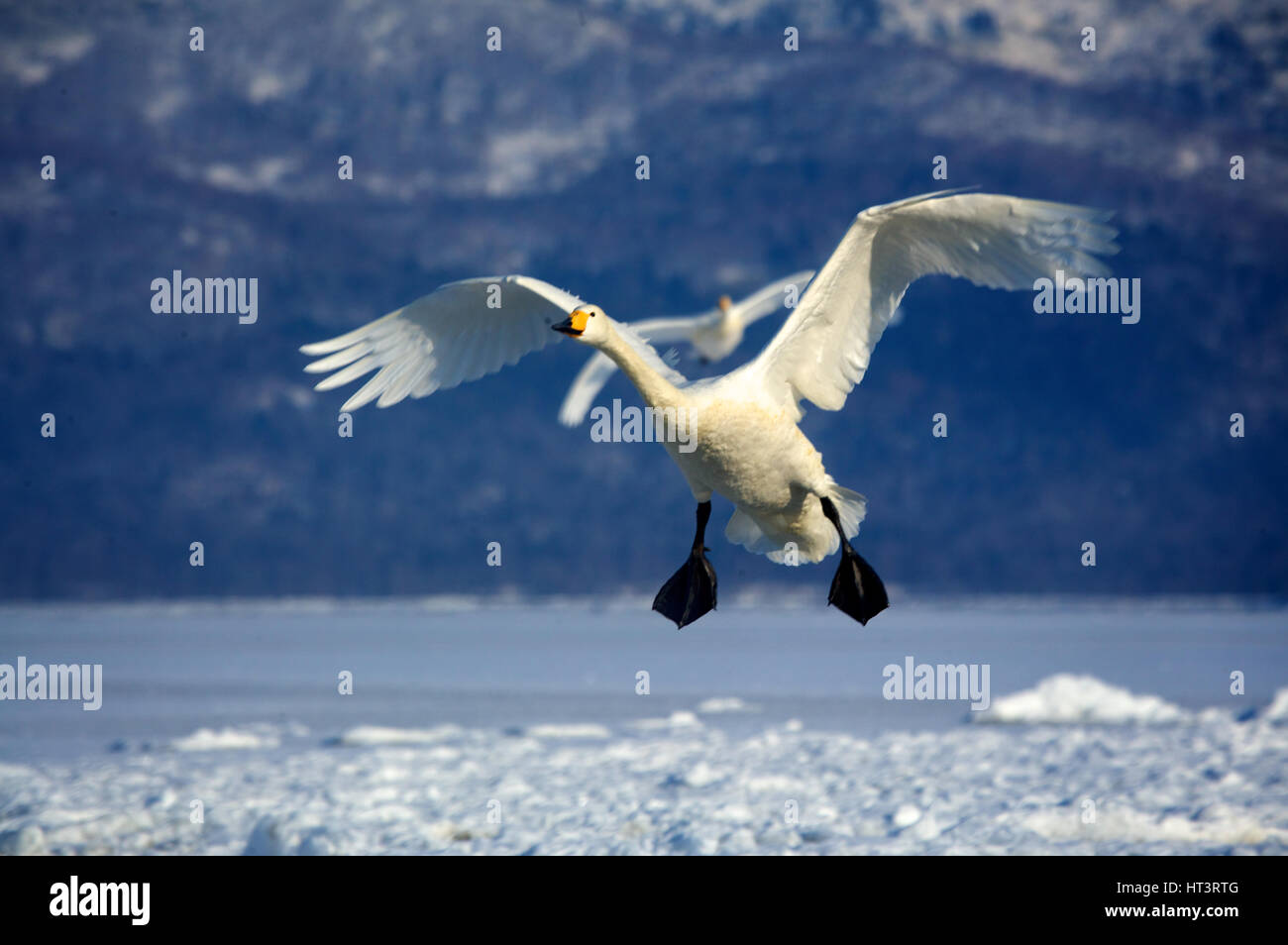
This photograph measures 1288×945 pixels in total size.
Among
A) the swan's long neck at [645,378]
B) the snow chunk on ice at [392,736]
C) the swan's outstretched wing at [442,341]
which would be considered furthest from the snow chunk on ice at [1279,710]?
the swan's long neck at [645,378]

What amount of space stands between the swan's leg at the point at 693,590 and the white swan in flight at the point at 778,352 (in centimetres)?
1


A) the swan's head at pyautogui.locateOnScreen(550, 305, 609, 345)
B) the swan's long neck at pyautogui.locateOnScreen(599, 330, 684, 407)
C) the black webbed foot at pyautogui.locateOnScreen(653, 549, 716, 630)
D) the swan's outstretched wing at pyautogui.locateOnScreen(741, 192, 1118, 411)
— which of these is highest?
the swan's outstretched wing at pyautogui.locateOnScreen(741, 192, 1118, 411)

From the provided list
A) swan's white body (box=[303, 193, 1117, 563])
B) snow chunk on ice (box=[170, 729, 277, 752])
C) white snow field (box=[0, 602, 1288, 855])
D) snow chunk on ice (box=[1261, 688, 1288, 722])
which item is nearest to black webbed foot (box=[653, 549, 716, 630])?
swan's white body (box=[303, 193, 1117, 563])

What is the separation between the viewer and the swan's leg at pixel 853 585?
23.1ft

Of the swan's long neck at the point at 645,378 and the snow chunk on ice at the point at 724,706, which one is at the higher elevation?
the swan's long neck at the point at 645,378

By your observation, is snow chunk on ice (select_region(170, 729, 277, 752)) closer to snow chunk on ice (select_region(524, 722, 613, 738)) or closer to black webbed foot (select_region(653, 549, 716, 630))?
snow chunk on ice (select_region(524, 722, 613, 738))

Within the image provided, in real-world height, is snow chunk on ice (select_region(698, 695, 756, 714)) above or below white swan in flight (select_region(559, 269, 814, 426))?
below

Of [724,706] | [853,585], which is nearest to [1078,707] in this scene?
[724,706]

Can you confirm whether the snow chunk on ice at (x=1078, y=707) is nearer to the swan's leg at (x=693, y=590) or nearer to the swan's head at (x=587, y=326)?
the swan's leg at (x=693, y=590)

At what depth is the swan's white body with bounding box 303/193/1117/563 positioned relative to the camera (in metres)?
6.28

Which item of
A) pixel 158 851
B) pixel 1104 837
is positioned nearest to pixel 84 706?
pixel 158 851

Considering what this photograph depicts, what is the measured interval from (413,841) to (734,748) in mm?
5760

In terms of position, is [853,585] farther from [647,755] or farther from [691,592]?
[647,755]

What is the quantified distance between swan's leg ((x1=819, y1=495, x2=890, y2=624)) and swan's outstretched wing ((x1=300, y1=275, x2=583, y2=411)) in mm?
1806
